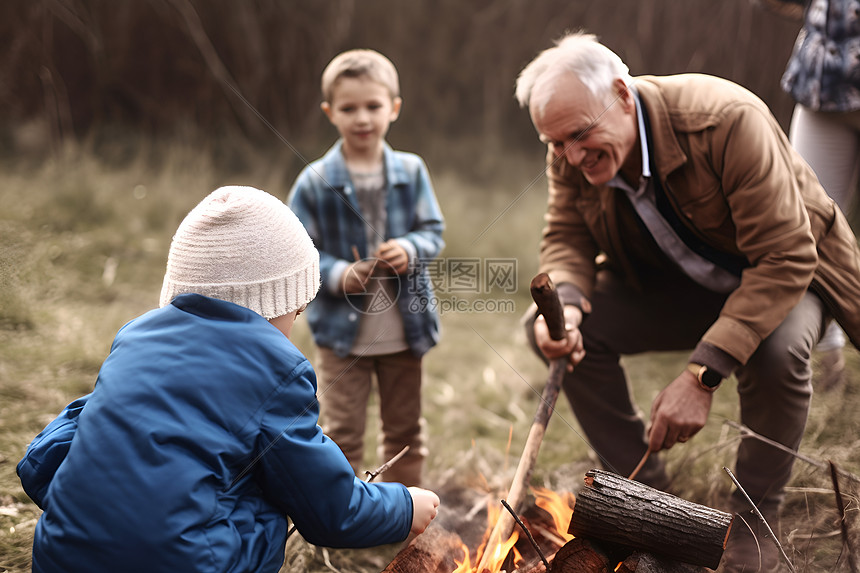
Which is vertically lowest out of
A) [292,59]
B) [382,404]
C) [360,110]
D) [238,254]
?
[382,404]

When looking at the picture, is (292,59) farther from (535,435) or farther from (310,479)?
(310,479)

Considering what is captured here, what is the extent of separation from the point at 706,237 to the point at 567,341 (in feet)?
1.83

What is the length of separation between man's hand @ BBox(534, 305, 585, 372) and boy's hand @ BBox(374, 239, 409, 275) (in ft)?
1.65

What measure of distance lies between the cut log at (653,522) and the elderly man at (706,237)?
301 mm

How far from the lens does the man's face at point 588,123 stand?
221 cm

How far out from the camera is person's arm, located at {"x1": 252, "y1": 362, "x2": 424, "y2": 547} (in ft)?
4.87

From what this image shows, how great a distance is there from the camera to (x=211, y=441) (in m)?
1.43

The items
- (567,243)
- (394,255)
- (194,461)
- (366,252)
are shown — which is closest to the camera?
(194,461)

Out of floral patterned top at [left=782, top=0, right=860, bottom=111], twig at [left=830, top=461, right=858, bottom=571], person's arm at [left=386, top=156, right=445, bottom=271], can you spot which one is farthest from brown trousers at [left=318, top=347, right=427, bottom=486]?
floral patterned top at [left=782, top=0, right=860, bottom=111]

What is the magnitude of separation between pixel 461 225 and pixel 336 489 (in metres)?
4.25

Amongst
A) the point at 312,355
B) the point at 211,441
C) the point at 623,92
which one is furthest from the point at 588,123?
the point at 312,355

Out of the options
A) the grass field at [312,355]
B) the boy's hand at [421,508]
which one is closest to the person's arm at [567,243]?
the grass field at [312,355]

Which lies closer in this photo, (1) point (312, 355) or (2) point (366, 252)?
(2) point (366, 252)

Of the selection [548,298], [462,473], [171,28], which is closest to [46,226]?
[171,28]
